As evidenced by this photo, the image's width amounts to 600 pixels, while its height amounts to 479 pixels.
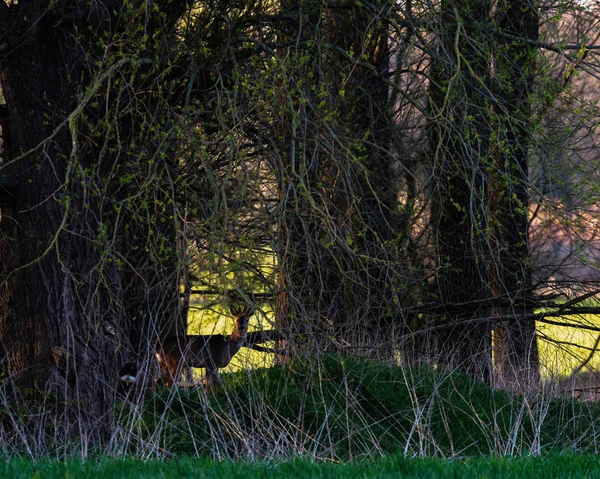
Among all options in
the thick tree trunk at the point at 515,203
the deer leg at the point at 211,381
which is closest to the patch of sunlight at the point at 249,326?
Result: the deer leg at the point at 211,381

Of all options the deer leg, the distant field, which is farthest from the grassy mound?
the distant field

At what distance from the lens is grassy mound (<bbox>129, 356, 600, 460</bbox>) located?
23.5 ft

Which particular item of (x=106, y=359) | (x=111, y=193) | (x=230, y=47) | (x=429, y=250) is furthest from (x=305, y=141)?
(x=429, y=250)

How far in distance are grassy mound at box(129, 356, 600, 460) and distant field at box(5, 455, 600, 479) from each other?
129 centimetres

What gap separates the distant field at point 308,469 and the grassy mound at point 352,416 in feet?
4.22

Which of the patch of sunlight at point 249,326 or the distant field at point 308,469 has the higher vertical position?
the patch of sunlight at point 249,326

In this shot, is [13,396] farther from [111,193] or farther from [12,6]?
[12,6]

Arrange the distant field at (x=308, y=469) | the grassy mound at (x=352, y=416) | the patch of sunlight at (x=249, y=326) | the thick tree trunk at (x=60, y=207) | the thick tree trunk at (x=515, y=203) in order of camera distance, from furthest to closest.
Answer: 1. the thick tree trunk at (x=515, y=203)
2. the thick tree trunk at (x=60, y=207)
3. the grassy mound at (x=352, y=416)
4. the patch of sunlight at (x=249, y=326)
5. the distant field at (x=308, y=469)

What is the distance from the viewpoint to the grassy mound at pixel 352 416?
716 cm

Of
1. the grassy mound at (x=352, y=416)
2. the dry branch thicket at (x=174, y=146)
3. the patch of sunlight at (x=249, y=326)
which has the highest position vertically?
the dry branch thicket at (x=174, y=146)

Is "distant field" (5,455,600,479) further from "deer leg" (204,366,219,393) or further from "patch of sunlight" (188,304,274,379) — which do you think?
"deer leg" (204,366,219,393)

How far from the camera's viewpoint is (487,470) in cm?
520

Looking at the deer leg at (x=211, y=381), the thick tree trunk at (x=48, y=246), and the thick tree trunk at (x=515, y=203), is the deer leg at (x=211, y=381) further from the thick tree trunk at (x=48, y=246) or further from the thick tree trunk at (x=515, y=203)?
the thick tree trunk at (x=515, y=203)

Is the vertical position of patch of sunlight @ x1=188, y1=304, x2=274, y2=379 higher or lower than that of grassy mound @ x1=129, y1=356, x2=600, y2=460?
higher
